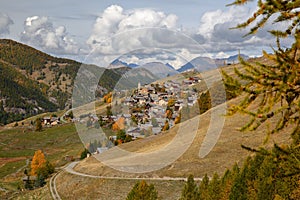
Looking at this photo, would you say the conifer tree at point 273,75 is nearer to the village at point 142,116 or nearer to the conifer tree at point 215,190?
the conifer tree at point 215,190

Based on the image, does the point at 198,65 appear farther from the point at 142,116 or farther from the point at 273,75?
the point at 142,116

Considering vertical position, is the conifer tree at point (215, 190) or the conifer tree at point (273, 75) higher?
the conifer tree at point (273, 75)

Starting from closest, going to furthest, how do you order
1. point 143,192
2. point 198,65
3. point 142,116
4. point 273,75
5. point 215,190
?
point 273,75, point 215,190, point 198,65, point 143,192, point 142,116

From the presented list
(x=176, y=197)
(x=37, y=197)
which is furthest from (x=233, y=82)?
(x=37, y=197)

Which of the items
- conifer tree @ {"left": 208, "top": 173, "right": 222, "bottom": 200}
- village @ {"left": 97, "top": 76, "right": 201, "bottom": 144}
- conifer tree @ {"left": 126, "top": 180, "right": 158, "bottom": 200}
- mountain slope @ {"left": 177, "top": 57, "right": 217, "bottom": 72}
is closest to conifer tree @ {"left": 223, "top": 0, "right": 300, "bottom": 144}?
mountain slope @ {"left": 177, "top": 57, "right": 217, "bottom": 72}

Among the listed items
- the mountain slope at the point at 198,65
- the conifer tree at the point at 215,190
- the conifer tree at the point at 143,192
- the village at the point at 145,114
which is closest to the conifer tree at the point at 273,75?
the mountain slope at the point at 198,65

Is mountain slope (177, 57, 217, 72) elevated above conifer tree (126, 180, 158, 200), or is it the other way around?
mountain slope (177, 57, 217, 72)

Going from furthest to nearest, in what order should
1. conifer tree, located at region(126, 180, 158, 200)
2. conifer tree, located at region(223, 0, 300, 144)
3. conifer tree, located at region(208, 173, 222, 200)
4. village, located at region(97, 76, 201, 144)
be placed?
village, located at region(97, 76, 201, 144), conifer tree, located at region(126, 180, 158, 200), conifer tree, located at region(208, 173, 222, 200), conifer tree, located at region(223, 0, 300, 144)

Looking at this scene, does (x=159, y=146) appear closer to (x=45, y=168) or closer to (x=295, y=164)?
(x=45, y=168)

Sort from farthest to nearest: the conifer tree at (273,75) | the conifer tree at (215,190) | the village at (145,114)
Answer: the village at (145,114), the conifer tree at (215,190), the conifer tree at (273,75)

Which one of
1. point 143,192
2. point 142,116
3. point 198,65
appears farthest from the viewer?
point 142,116

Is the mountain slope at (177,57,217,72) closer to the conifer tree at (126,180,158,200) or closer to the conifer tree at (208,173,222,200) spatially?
the conifer tree at (208,173,222,200)

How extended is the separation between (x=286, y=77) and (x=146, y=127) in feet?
338

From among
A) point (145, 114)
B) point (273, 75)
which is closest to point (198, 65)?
point (273, 75)
